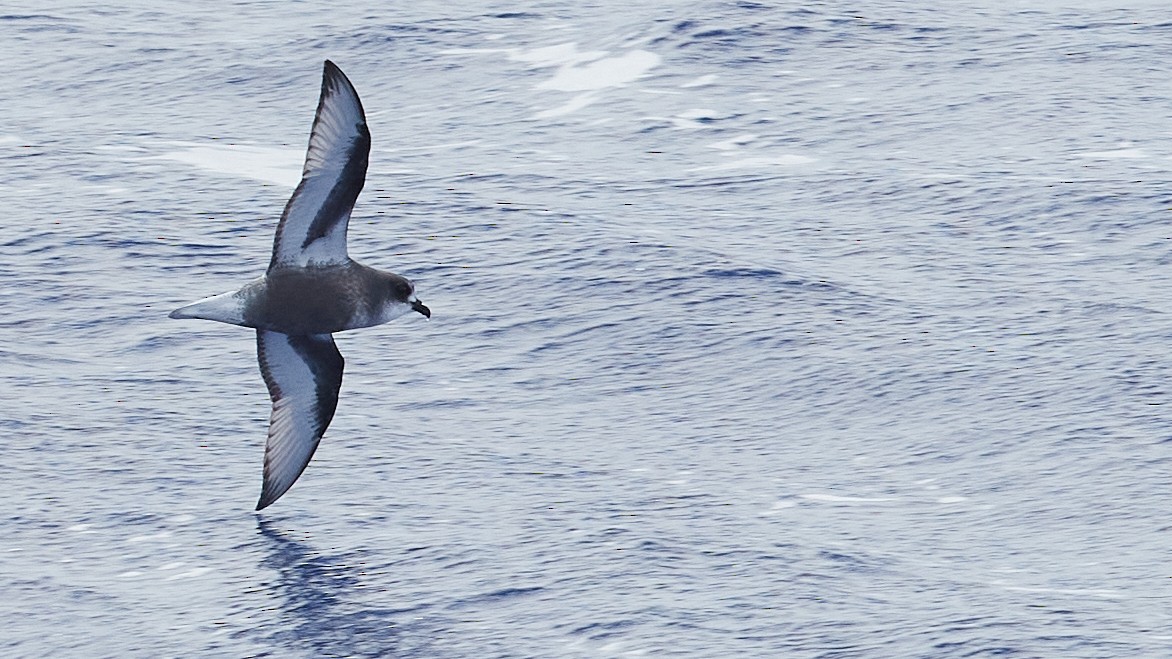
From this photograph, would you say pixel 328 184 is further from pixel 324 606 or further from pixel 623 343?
pixel 623 343

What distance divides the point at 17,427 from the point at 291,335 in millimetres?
3644

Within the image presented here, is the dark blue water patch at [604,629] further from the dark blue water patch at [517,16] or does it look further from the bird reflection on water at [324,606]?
the dark blue water patch at [517,16]

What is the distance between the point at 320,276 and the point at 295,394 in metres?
1.39

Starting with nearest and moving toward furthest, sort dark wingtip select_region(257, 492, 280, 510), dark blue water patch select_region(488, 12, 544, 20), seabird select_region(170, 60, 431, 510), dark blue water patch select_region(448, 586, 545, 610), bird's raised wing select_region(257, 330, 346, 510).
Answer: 1. dark blue water patch select_region(448, 586, 545, 610)
2. seabird select_region(170, 60, 431, 510)
3. dark wingtip select_region(257, 492, 280, 510)
4. bird's raised wing select_region(257, 330, 346, 510)
5. dark blue water patch select_region(488, 12, 544, 20)

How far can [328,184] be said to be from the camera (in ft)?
47.3

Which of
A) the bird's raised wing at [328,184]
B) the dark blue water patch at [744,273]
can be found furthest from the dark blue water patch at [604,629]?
the dark blue water patch at [744,273]

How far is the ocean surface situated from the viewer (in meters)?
14.1

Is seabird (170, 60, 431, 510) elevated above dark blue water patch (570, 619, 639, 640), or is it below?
above

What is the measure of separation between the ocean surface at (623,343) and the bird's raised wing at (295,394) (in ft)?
1.71

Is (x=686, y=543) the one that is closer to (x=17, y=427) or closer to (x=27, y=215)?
(x=17, y=427)

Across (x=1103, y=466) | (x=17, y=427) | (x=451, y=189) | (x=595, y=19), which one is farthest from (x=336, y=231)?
(x=595, y=19)

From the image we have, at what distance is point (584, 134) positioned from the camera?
27.2m

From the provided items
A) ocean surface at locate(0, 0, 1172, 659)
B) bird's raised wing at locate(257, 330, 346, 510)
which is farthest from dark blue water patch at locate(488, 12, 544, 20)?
bird's raised wing at locate(257, 330, 346, 510)

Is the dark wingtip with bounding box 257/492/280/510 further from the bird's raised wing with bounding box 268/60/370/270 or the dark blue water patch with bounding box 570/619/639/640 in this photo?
the dark blue water patch with bounding box 570/619/639/640
